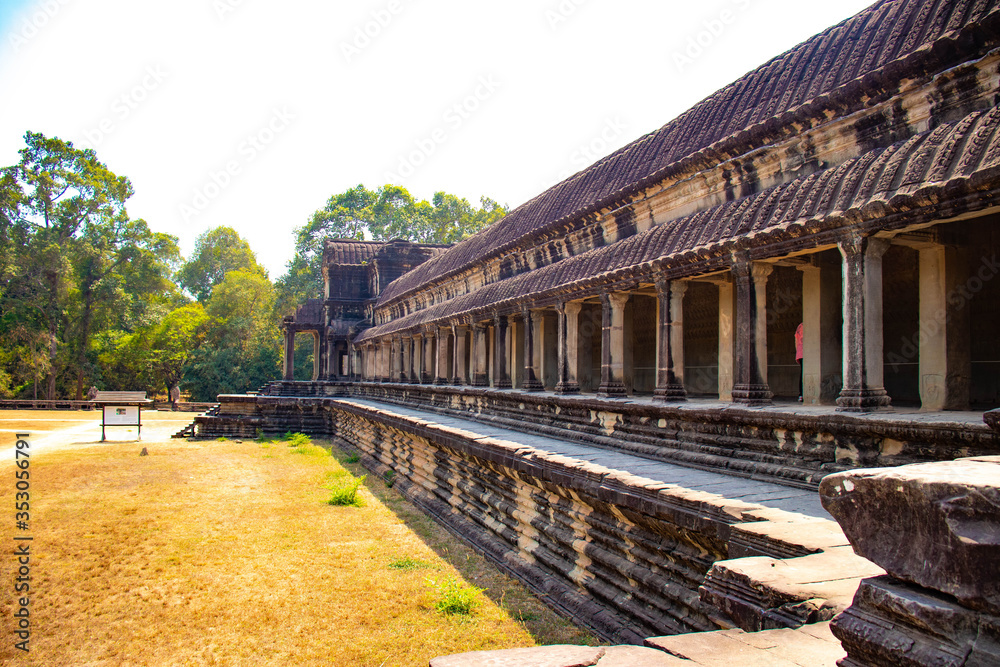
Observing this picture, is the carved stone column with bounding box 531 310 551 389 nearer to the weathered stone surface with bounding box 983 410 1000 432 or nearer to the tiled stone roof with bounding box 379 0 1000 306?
the tiled stone roof with bounding box 379 0 1000 306

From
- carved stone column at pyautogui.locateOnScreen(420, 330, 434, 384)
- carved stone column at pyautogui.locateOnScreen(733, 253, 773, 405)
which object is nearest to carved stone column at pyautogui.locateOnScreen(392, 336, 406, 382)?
carved stone column at pyautogui.locateOnScreen(420, 330, 434, 384)

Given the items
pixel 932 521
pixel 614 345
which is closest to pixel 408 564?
pixel 614 345

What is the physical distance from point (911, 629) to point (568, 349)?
7781 mm

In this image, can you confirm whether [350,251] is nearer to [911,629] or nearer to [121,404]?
[121,404]

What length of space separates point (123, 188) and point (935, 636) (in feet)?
150

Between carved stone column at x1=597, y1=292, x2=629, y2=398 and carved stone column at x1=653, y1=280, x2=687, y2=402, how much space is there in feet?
3.22

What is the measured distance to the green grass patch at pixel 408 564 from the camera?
6.73 metres

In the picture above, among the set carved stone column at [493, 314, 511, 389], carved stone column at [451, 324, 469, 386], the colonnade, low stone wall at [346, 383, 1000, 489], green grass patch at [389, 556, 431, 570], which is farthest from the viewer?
carved stone column at [451, 324, 469, 386]

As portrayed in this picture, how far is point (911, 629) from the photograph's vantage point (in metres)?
1.95

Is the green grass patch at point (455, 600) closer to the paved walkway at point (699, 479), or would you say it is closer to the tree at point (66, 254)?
the paved walkway at point (699, 479)

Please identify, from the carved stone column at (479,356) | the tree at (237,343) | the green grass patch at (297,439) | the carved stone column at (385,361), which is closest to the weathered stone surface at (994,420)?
the carved stone column at (479,356)

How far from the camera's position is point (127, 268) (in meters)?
40.0

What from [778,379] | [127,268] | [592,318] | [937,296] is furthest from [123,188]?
[937,296]

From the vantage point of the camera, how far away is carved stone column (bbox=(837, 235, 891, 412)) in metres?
4.80
